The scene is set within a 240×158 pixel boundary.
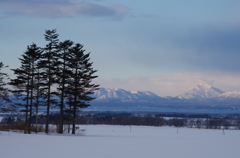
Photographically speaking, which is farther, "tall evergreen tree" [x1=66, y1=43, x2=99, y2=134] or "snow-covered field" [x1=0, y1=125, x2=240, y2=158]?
"tall evergreen tree" [x1=66, y1=43, x2=99, y2=134]

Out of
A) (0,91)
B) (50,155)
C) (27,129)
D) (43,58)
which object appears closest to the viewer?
(50,155)

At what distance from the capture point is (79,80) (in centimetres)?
5309

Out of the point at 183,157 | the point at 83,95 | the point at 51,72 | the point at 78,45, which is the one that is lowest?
the point at 183,157

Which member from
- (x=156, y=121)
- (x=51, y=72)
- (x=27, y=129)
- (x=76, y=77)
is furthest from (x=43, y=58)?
(x=156, y=121)

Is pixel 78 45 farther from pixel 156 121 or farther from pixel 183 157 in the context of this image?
pixel 156 121

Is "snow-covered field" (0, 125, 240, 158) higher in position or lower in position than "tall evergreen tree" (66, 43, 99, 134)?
lower

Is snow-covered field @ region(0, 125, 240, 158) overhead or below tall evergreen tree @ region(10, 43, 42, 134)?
below

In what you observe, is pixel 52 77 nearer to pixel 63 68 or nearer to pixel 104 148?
pixel 63 68

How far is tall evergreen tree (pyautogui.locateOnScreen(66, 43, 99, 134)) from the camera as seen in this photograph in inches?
2050

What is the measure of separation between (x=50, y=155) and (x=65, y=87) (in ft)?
97.4

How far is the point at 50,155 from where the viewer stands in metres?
22.6

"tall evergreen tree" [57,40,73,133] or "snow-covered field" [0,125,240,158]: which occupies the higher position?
"tall evergreen tree" [57,40,73,133]

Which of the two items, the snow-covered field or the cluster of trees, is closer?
the snow-covered field

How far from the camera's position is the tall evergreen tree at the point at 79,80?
52.1 meters
